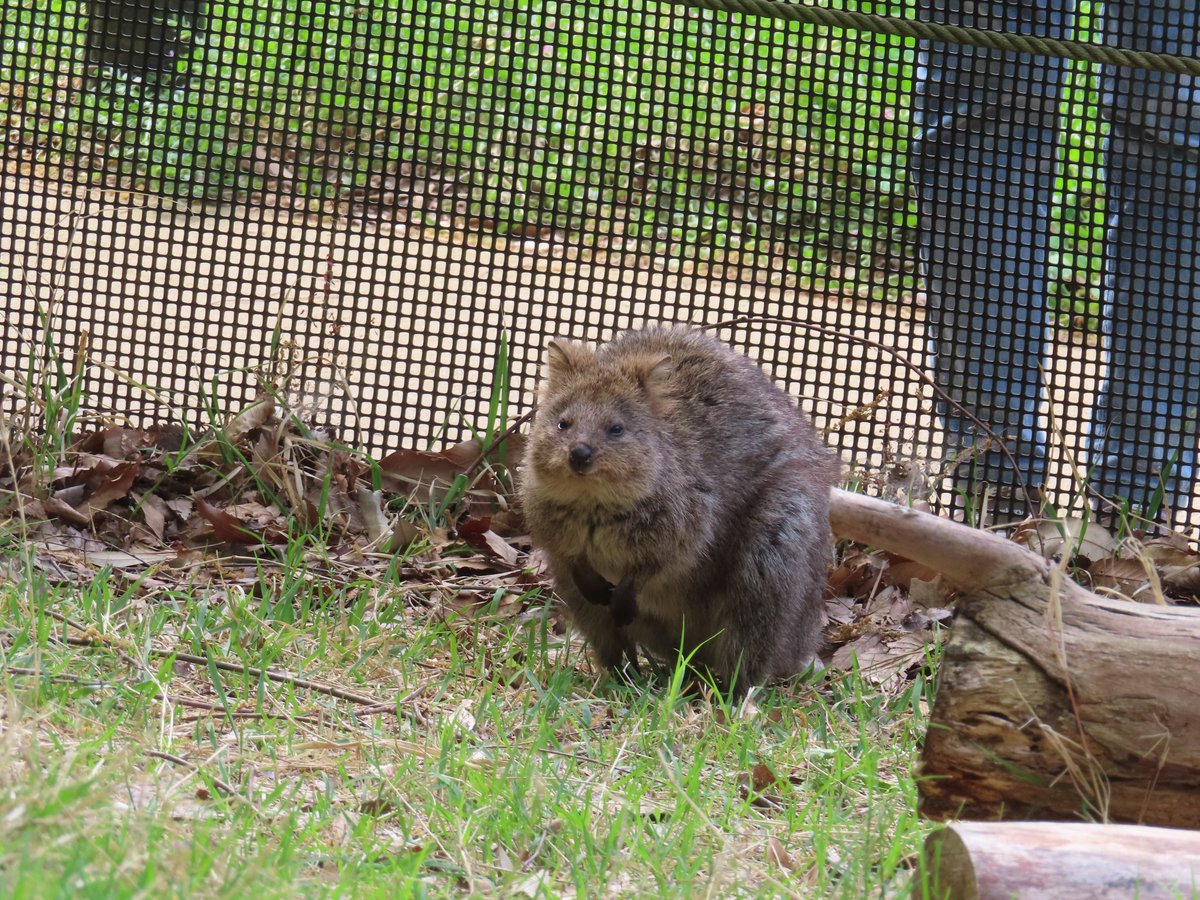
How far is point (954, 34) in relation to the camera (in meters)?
5.84

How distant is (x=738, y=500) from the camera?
518cm

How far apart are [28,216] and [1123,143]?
197 inches

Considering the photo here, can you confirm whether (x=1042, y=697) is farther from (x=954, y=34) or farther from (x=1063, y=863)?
(x=954, y=34)

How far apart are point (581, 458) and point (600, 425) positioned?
8.5 inches

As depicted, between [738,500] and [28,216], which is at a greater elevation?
[28,216]

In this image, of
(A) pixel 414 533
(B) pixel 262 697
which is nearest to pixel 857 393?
(A) pixel 414 533

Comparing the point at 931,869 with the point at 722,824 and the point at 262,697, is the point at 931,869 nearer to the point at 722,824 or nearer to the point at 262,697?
the point at 722,824

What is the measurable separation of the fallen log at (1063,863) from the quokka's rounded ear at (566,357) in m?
3.01

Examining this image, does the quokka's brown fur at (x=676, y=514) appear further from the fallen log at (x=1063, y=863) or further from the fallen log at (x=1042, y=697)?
the fallen log at (x=1063, y=863)

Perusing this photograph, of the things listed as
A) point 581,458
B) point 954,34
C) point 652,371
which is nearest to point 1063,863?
point 581,458

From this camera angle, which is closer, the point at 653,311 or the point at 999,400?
the point at 999,400

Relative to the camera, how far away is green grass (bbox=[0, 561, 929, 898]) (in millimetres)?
2676

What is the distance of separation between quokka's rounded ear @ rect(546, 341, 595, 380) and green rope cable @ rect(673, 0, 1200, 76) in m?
1.62

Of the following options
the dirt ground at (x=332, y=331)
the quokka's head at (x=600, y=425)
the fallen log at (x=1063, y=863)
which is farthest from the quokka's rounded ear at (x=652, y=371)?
the fallen log at (x=1063, y=863)
